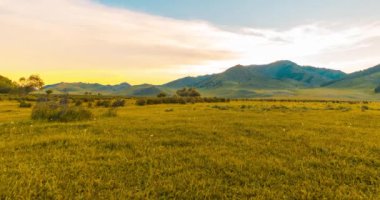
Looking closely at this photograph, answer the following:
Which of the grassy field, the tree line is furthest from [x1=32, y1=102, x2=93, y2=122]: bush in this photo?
the tree line

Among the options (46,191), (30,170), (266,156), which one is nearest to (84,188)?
(46,191)

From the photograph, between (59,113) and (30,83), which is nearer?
(59,113)

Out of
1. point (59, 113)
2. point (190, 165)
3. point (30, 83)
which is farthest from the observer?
point (30, 83)

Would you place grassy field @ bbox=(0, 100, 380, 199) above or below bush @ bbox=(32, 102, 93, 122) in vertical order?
below

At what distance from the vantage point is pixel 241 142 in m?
13.0

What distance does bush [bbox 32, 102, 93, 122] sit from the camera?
21453mm

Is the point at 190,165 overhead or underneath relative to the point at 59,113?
underneath

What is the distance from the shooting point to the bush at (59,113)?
21.5 m

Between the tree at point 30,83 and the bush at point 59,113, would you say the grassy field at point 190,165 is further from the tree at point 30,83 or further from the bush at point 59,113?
the tree at point 30,83

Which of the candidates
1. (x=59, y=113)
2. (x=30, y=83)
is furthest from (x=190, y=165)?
(x=30, y=83)

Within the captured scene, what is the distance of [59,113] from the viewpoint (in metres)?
21.8

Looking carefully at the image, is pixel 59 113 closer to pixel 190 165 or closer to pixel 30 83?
pixel 190 165

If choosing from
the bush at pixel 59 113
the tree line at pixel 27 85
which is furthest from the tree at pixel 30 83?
the bush at pixel 59 113

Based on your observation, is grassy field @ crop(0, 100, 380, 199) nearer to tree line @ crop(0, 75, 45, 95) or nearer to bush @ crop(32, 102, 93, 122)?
bush @ crop(32, 102, 93, 122)
